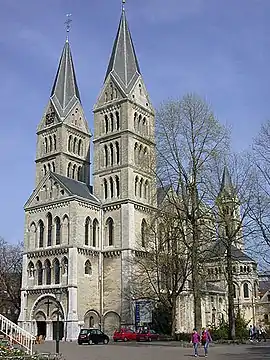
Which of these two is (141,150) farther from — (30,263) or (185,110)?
(185,110)

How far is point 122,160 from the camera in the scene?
60375mm

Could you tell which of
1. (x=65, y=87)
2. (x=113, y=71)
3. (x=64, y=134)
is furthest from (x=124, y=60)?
(x=64, y=134)

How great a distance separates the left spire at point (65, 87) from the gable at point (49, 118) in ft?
1.93

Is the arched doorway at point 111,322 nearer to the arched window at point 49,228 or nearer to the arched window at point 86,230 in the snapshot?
the arched window at point 86,230

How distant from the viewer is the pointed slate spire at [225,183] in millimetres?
41287

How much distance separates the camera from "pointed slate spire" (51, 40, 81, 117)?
230ft

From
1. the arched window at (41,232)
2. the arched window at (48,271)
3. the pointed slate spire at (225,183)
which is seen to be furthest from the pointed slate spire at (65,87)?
the pointed slate spire at (225,183)

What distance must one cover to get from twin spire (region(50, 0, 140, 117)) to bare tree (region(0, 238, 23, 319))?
2375 cm

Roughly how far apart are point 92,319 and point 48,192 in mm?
14864

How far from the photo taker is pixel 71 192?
2249 inches

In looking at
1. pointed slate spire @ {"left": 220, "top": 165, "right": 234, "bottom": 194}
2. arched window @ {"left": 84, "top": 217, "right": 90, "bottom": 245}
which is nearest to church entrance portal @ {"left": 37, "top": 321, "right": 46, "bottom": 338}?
arched window @ {"left": 84, "top": 217, "right": 90, "bottom": 245}

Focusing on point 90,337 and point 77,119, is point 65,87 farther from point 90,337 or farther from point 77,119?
point 90,337

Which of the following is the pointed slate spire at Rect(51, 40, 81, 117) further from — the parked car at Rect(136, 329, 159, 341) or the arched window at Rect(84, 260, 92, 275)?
the parked car at Rect(136, 329, 159, 341)

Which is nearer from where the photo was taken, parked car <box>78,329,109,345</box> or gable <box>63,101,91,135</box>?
parked car <box>78,329,109,345</box>
